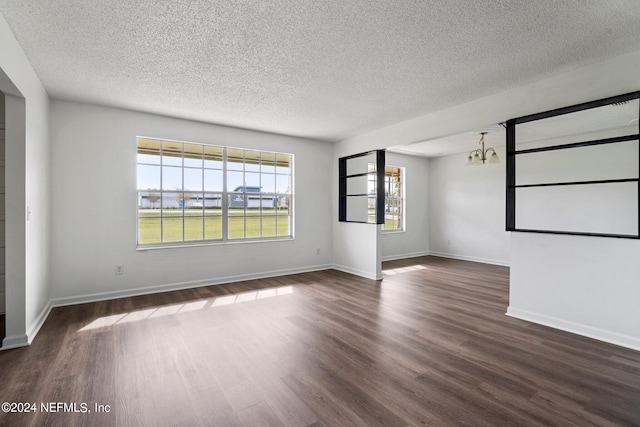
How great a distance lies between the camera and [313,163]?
6020 mm

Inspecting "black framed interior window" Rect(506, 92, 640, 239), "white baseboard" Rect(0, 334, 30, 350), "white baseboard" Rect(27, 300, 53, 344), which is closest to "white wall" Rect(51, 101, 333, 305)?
"white baseboard" Rect(27, 300, 53, 344)

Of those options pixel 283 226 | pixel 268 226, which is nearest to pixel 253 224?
pixel 268 226

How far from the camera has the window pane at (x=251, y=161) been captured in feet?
17.6

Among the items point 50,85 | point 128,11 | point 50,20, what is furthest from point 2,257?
point 128,11

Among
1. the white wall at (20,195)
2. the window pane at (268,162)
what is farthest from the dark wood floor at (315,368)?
the window pane at (268,162)

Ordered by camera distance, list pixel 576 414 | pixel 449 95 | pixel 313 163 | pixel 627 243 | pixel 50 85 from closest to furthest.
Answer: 1. pixel 576 414
2. pixel 627 243
3. pixel 50 85
4. pixel 449 95
5. pixel 313 163

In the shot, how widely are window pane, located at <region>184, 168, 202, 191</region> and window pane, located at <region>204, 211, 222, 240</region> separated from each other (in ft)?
1.54

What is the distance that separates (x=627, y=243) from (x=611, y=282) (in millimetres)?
390

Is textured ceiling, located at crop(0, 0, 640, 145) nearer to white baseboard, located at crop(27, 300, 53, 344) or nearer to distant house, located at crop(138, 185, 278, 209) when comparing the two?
distant house, located at crop(138, 185, 278, 209)

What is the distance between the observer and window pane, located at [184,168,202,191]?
15.7 ft

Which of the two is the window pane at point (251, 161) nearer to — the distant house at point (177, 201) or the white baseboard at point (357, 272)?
the distant house at point (177, 201)

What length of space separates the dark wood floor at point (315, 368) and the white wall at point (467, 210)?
3.33m

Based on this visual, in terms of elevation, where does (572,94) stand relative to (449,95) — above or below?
below

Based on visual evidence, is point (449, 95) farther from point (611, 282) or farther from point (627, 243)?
point (611, 282)
